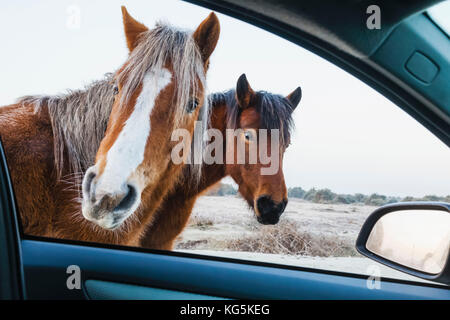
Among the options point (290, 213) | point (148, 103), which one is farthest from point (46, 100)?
point (290, 213)

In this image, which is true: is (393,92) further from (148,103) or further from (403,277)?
(148,103)

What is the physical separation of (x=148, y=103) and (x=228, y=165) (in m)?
0.59

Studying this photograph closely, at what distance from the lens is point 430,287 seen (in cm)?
112

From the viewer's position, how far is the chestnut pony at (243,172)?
5.35 feet

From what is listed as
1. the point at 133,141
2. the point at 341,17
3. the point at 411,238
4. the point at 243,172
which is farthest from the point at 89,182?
the point at 411,238

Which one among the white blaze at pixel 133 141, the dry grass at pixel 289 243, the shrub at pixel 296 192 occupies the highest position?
the white blaze at pixel 133 141

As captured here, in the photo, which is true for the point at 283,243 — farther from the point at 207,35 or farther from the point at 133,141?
the point at 207,35

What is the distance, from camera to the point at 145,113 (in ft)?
4.57

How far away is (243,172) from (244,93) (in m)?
0.40

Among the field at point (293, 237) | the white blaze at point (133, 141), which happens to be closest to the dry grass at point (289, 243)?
the field at point (293, 237)

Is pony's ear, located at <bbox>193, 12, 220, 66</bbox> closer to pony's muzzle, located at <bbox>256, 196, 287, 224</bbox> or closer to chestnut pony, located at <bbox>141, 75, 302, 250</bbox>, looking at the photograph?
chestnut pony, located at <bbox>141, 75, 302, 250</bbox>

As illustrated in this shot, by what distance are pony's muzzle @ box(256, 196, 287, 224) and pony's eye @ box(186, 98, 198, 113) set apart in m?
0.55

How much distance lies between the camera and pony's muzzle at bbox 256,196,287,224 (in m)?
1.61

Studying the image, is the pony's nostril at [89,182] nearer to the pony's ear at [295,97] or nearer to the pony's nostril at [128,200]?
the pony's nostril at [128,200]
